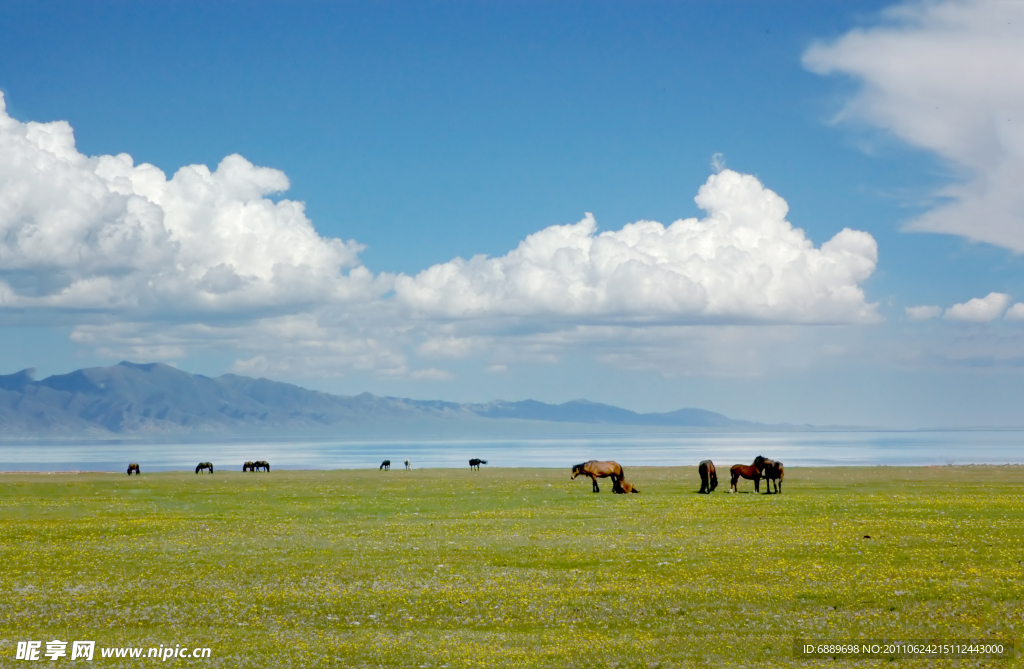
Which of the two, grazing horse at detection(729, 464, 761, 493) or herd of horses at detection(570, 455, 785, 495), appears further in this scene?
grazing horse at detection(729, 464, 761, 493)

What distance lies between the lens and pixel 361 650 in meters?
15.1

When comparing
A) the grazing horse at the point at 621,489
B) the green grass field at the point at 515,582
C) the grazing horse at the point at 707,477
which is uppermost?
the grazing horse at the point at 707,477

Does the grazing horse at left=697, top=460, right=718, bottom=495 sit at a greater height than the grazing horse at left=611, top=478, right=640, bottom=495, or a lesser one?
greater

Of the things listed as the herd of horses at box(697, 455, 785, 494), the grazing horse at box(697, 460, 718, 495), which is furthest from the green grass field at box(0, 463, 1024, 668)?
the herd of horses at box(697, 455, 785, 494)

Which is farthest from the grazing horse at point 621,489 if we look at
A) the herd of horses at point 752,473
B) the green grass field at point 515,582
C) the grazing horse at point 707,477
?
the green grass field at point 515,582

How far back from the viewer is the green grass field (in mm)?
15477

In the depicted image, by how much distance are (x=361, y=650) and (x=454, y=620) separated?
2.58m

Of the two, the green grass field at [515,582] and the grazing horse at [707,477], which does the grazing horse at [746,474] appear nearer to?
the grazing horse at [707,477]

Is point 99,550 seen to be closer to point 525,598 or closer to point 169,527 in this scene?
point 169,527

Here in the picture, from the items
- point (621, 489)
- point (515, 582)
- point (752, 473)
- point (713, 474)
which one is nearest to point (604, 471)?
point (621, 489)

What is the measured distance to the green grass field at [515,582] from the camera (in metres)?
15.5

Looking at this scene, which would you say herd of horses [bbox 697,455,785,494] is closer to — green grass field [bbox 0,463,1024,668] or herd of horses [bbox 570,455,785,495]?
herd of horses [bbox 570,455,785,495]

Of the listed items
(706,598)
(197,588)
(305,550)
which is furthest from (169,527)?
(706,598)

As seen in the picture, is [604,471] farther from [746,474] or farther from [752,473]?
[752,473]
